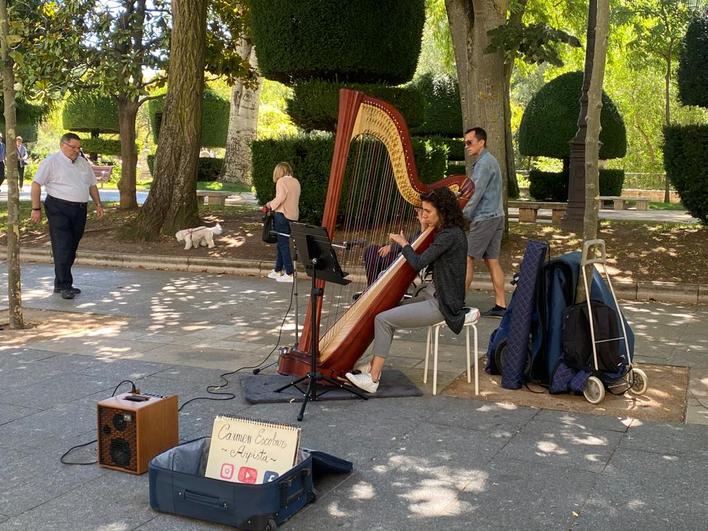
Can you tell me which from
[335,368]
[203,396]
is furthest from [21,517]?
[335,368]

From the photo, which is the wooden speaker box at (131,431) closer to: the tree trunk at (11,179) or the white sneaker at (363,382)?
the white sneaker at (363,382)

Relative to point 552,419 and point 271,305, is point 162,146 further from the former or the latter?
point 552,419

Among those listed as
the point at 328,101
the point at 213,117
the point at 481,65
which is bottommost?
the point at 328,101

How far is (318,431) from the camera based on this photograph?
18.9ft

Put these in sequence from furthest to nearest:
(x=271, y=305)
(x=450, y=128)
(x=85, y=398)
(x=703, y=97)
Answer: (x=450, y=128), (x=703, y=97), (x=271, y=305), (x=85, y=398)

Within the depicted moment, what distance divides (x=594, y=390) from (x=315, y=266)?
7.05 ft

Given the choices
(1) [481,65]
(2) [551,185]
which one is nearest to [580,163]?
(1) [481,65]

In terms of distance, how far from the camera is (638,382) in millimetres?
6566

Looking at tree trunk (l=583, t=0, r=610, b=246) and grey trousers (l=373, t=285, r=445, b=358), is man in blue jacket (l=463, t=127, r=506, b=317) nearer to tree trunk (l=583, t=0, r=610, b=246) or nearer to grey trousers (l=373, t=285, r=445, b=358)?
tree trunk (l=583, t=0, r=610, b=246)

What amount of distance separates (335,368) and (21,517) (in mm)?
2716

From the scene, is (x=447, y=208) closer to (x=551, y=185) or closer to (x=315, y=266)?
(x=315, y=266)

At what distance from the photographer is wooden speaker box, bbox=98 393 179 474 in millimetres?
4965

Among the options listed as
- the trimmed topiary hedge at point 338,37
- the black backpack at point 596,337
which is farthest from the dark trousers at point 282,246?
the black backpack at point 596,337

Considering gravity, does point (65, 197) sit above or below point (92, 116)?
below
